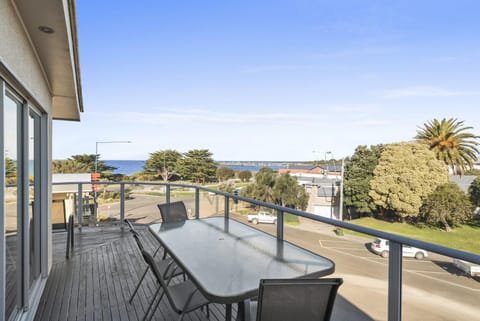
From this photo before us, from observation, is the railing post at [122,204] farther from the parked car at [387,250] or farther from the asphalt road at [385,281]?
the parked car at [387,250]

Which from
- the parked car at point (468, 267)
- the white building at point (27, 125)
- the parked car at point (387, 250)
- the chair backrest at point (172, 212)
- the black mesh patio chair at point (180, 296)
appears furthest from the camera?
the chair backrest at point (172, 212)

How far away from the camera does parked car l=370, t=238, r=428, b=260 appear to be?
1481 mm

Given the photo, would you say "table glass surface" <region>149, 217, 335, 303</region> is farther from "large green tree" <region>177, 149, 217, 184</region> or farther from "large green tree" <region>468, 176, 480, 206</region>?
"large green tree" <region>177, 149, 217, 184</region>

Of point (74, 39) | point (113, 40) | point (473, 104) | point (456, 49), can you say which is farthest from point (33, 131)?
point (473, 104)

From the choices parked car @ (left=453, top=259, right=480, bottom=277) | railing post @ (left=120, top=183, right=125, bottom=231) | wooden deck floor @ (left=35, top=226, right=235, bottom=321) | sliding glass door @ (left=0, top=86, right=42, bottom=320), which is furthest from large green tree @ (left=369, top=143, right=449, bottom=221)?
sliding glass door @ (left=0, top=86, right=42, bottom=320)

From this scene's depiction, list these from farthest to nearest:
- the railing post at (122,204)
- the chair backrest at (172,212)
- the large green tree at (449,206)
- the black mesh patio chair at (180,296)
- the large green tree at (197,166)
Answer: the large green tree at (197,166) < the large green tree at (449,206) < the railing post at (122,204) < the chair backrest at (172,212) < the black mesh patio chair at (180,296)

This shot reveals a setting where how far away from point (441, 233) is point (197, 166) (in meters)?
28.0

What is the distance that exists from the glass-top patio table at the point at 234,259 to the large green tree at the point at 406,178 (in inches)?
872

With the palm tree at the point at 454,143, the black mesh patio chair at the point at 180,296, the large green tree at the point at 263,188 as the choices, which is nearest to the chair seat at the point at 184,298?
the black mesh patio chair at the point at 180,296

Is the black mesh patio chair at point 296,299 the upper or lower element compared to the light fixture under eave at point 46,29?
lower

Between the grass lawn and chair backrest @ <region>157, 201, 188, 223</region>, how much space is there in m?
18.5

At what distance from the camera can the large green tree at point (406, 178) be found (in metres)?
21.1

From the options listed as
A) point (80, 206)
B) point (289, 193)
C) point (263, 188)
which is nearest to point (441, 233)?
point (289, 193)

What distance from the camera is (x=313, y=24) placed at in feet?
44.4
